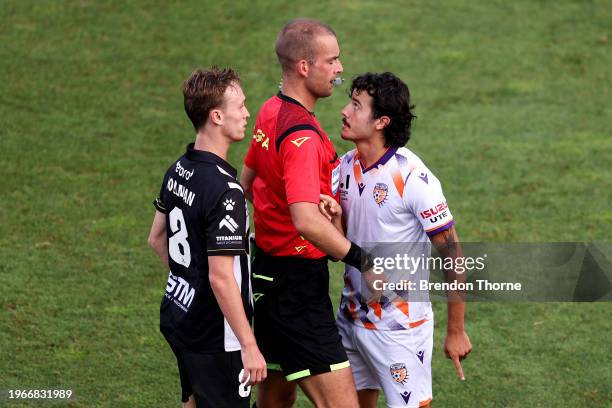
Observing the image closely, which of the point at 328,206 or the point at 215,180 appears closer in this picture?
the point at 215,180

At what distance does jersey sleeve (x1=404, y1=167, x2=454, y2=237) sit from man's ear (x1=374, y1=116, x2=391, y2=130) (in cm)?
34

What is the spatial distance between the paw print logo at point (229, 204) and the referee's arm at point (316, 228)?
14.6 inches

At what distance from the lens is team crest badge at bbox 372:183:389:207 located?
538cm

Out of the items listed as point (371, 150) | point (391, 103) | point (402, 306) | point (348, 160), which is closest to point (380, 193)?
point (371, 150)

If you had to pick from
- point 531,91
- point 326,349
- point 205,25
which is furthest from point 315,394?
point 205,25

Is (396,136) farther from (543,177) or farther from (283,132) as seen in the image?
(543,177)

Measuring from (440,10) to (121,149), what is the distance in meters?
6.26

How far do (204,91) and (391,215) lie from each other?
3.97ft

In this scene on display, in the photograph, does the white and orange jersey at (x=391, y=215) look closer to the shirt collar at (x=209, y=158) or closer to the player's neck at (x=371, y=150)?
the player's neck at (x=371, y=150)

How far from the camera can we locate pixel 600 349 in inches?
301

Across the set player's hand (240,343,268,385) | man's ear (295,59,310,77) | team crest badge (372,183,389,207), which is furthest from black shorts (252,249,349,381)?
man's ear (295,59,310,77)

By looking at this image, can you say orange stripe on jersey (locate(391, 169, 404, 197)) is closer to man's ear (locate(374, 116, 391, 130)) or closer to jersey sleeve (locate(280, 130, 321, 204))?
man's ear (locate(374, 116, 391, 130))

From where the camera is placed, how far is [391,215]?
5.39m

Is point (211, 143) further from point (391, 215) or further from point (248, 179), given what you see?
point (391, 215)
